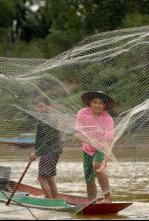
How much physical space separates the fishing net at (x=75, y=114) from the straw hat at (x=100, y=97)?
0.15ft

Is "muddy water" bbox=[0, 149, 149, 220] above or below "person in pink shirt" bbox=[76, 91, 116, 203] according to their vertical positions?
below

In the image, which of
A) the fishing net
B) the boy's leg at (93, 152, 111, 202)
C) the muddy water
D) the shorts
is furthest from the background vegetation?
the boy's leg at (93, 152, 111, 202)

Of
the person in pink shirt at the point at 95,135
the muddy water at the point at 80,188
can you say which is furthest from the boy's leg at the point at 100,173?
the muddy water at the point at 80,188

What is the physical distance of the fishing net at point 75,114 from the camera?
348 inches

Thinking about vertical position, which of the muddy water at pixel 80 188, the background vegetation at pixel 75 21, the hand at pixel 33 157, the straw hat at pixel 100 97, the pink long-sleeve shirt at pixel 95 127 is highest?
the background vegetation at pixel 75 21

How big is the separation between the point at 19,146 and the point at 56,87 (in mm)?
938

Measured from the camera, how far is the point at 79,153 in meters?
9.08

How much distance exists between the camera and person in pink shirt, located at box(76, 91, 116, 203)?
8750mm

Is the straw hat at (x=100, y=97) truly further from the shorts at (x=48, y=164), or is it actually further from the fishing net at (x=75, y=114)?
the shorts at (x=48, y=164)

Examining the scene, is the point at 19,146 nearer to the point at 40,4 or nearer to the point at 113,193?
the point at 113,193

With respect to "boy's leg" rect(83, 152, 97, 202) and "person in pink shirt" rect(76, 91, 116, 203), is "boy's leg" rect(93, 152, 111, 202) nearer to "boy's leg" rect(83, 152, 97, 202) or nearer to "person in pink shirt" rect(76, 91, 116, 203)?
"person in pink shirt" rect(76, 91, 116, 203)

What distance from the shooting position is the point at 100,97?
352 inches

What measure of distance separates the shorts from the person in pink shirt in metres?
0.40

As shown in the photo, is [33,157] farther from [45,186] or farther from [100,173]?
[100,173]
